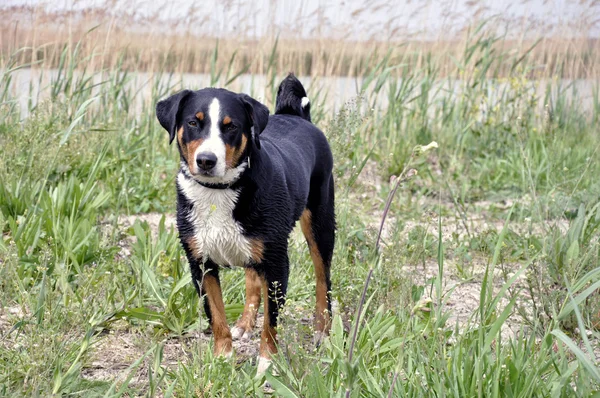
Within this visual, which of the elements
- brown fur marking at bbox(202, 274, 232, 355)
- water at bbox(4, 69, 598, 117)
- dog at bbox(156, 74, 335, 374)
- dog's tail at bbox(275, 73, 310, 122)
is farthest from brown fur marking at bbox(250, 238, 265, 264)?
water at bbox(4, 69, 598, 117)

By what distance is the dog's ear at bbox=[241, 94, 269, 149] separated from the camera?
2977 mm

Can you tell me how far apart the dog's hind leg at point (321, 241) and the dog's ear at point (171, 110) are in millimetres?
978

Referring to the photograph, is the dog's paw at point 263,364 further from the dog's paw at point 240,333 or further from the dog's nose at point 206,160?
the dog's nose at point 206,160

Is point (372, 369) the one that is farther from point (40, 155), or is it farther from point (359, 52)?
point (359, 52)

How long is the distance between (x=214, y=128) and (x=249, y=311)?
→ 1.09 m

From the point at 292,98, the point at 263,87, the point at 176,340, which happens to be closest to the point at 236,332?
the point at 176,340

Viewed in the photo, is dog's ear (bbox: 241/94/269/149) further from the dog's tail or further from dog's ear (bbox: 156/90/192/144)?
the dog's tail

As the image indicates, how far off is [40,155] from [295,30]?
3290mm

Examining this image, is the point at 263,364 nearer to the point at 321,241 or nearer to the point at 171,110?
the point at 321,241

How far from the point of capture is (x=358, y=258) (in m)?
4.43

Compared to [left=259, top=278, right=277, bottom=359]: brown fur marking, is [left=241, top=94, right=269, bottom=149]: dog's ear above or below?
above

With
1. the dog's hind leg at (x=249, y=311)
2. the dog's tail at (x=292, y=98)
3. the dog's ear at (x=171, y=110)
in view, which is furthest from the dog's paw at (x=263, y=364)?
the dog's tail at (x=292, y=98)

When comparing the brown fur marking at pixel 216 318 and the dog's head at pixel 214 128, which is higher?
the dog's head at pixel 214 128

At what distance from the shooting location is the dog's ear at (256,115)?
2977mm
